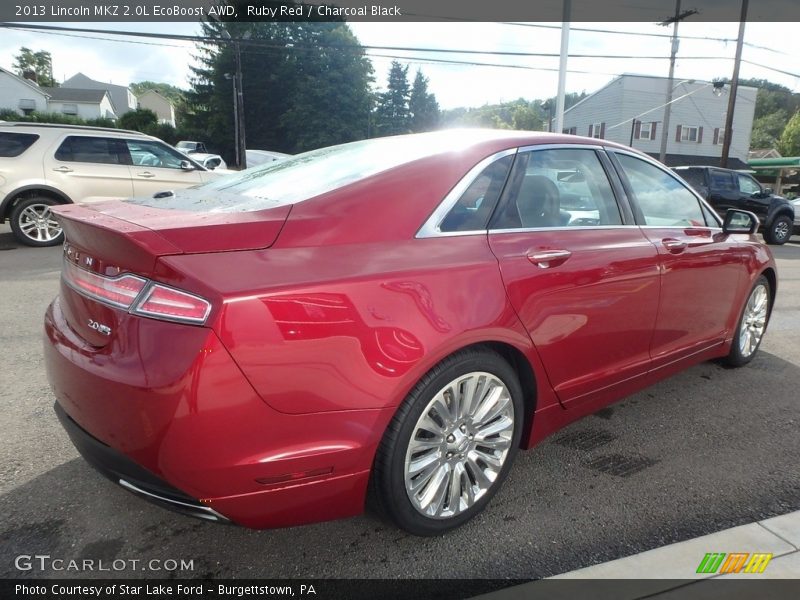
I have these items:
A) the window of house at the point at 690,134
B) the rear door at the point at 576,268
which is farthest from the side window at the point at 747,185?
the window of house at the point at 690,134

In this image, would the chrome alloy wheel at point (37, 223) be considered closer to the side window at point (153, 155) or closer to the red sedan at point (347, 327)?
the side window at point (153, 155)

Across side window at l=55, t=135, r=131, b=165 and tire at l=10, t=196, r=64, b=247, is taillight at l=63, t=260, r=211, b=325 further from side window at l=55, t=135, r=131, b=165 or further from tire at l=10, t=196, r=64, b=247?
side window at l=55, t=135, r=131, b=165

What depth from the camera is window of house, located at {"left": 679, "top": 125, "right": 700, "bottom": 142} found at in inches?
1544

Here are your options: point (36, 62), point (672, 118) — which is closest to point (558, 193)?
point (672, 118)

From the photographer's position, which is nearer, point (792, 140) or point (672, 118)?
point (672, 118)

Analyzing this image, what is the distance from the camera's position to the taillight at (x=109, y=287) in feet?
5.81

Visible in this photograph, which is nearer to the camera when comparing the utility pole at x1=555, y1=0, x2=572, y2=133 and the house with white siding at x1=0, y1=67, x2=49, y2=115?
the utility pole at x1=555, y1=0, x2=572, y2=133

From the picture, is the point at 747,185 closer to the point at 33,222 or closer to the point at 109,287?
the point at 33,222

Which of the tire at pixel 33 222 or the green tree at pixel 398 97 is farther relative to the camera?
the green tree at pixel 398 97

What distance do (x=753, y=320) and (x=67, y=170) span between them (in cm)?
945

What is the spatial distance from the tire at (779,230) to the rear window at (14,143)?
15.7 m

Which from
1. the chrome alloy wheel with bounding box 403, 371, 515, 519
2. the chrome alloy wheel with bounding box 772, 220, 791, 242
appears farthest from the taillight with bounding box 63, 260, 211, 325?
the chrome alloy wheel with bounding box 772, 220, 791, 242

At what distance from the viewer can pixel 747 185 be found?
44.2ft

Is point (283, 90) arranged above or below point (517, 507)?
above
